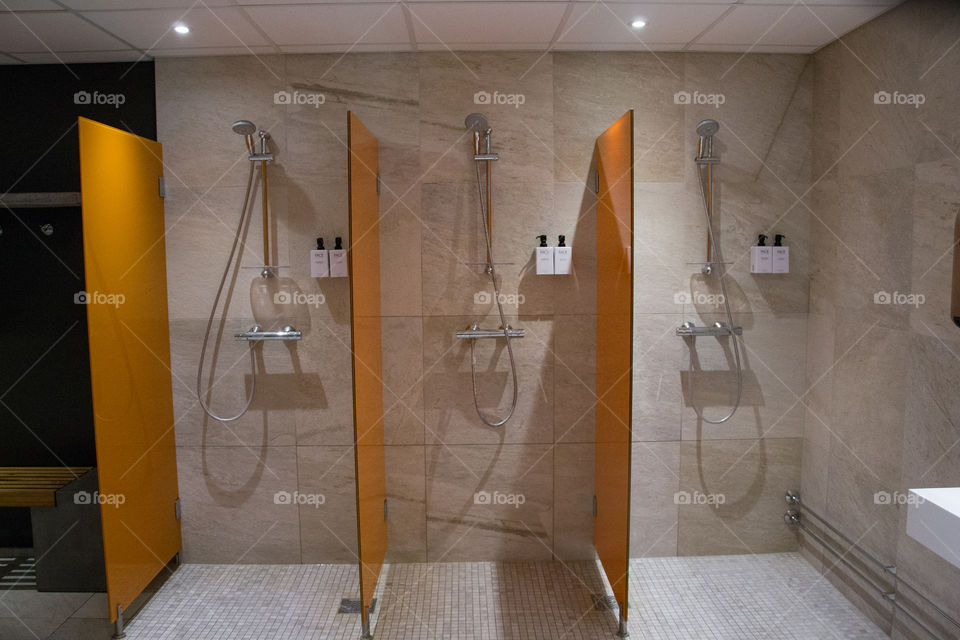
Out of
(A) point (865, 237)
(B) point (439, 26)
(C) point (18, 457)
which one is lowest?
(C) point (18, 457)

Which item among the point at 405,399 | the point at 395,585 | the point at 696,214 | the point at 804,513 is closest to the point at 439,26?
the point at 696,214

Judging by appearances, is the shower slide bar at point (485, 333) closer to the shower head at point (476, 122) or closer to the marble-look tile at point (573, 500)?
the marble-look tile at point (573, 500)

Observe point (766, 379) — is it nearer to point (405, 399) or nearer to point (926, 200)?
point (926, 200)

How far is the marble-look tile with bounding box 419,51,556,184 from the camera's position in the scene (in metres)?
2.79

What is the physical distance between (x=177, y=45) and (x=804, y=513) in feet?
12.2

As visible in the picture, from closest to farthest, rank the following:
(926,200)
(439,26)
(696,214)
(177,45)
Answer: (926,200)
(439,26)
(177,45)
(696,214)

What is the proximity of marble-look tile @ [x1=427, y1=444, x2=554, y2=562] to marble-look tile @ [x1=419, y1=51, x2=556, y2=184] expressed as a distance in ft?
4.42

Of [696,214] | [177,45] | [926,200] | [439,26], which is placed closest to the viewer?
[926,200]

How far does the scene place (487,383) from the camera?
2.93 metres

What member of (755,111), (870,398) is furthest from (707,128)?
(870,398)

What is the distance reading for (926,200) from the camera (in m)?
2.21

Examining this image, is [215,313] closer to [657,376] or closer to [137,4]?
[137,4]

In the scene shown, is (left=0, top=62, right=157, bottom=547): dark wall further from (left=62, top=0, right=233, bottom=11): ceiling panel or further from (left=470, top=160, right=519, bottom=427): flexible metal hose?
(left=470, top=160, right=519, bottom=427): flexible metal hose

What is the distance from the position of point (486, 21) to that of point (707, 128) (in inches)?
43.0
